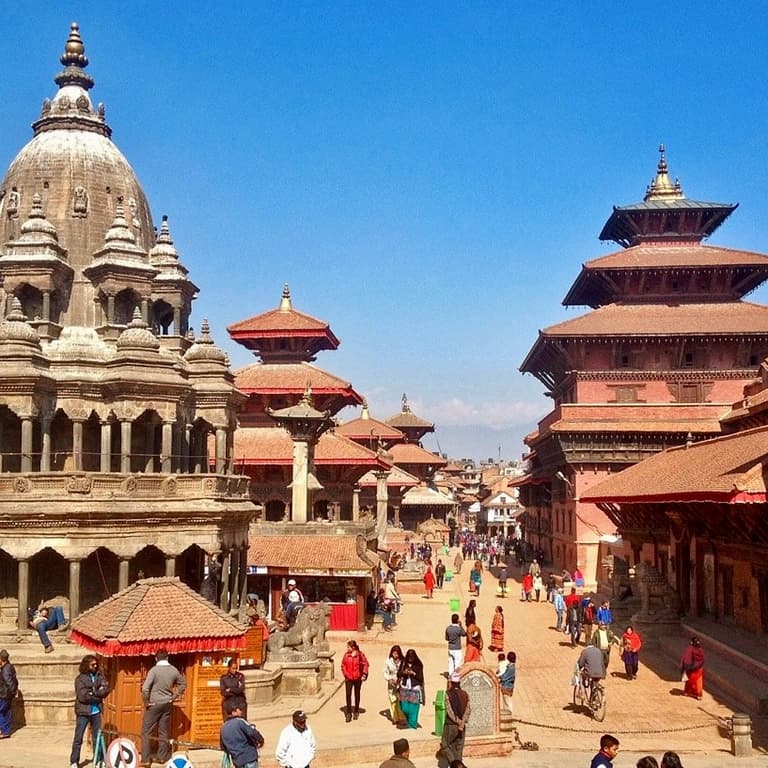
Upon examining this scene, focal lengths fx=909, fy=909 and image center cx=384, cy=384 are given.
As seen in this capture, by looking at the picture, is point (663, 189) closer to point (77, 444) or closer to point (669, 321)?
point (669, 321)

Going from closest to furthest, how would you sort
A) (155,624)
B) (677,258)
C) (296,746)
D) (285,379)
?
(296,746), (155,624), (285,379), (677,258)

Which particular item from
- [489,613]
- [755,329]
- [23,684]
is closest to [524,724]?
[23,684]

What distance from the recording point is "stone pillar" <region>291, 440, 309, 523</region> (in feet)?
102

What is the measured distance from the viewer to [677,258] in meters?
48.7

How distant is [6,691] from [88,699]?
10.7ft

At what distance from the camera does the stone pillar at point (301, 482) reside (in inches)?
1224

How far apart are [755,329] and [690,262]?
18.2 ft

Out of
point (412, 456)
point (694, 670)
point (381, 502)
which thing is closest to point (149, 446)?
point (694, 670)

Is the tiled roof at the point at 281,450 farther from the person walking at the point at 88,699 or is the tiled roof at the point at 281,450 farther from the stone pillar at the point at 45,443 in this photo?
the person walking at the point at 88,699

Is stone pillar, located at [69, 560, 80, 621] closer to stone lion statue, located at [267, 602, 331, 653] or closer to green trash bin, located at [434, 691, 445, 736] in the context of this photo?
stone lion statue, located at [267, 602, 331, 653]

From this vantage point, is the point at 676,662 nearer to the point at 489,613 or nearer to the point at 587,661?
the point at 587,661

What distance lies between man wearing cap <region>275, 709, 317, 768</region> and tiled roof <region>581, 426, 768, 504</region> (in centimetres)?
987

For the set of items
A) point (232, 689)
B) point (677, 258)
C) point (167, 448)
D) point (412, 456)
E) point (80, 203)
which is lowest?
point (232, 689)

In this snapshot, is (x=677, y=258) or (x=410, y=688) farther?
(x=677, y=258)
